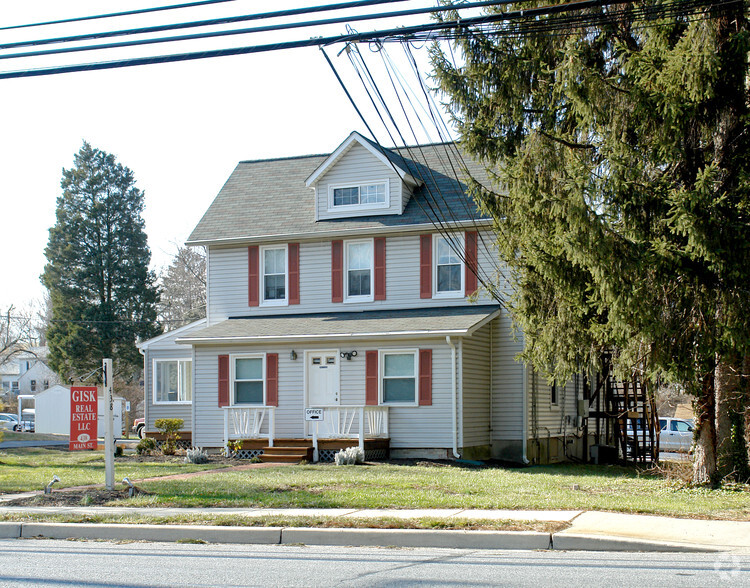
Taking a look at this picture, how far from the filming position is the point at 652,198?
1251 centimetres

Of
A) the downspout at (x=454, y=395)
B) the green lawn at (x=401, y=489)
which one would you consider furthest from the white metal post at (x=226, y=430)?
the downspout at (x=454, y=395)

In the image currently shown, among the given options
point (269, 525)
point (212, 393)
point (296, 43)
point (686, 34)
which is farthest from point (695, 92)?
point (212, 393)

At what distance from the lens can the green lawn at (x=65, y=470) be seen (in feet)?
51.2

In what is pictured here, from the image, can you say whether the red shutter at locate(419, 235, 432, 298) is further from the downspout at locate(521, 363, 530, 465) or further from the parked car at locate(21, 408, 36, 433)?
the parked car at locate(21, 408, 36, 433)

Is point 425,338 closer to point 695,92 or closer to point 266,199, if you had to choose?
point 266,199

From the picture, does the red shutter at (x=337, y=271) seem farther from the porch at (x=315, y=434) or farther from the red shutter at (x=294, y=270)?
the porch at (x=315, y=434)

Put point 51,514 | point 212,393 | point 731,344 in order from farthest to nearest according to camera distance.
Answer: point 212,393 → point 731,344 → point 51,514

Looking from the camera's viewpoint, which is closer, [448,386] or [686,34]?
[686,34]

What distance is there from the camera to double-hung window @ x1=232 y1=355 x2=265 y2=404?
22906mm

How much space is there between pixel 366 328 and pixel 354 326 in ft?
1.62

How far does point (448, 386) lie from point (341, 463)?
3499 millimetres

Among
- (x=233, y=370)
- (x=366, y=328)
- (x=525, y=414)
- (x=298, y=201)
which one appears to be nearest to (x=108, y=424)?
(x=366, y=328)

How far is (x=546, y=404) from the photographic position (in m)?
24.0

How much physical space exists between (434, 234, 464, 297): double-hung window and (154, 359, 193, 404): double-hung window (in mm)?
10562
